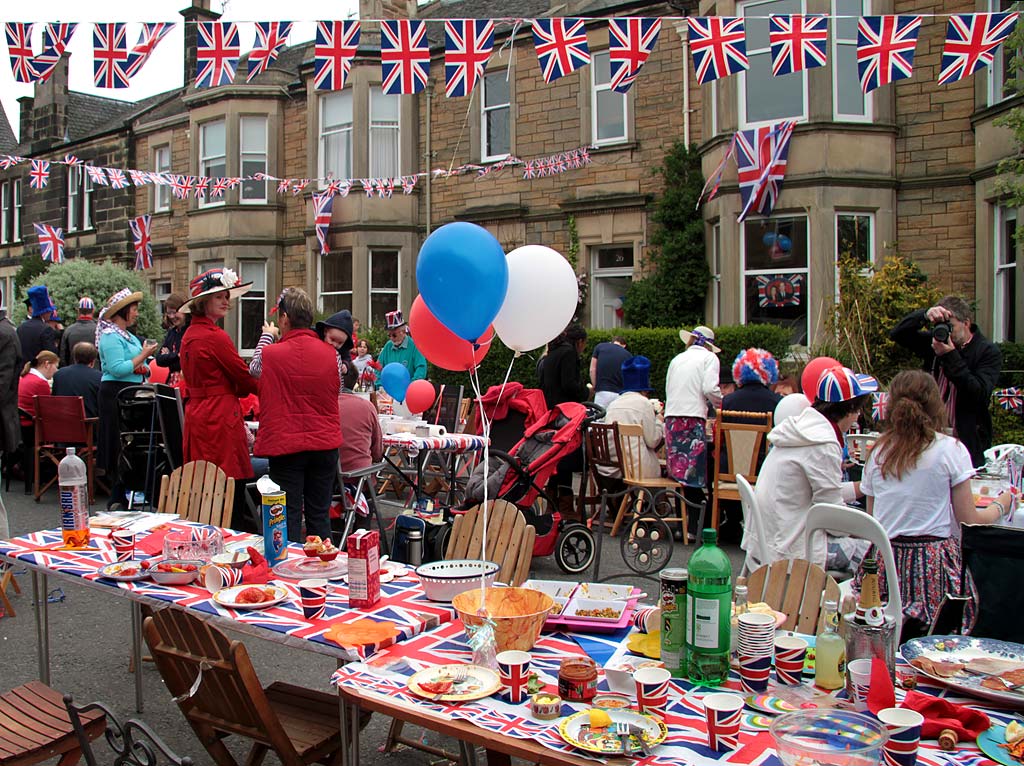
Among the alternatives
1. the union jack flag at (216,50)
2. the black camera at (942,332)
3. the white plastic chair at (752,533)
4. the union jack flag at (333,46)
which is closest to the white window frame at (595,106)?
the union jack flag at (333,46)

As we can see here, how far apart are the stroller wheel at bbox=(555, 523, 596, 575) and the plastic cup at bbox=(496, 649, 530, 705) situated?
14.6 ft

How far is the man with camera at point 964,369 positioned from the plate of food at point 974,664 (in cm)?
359

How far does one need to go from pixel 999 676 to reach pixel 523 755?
1.32m

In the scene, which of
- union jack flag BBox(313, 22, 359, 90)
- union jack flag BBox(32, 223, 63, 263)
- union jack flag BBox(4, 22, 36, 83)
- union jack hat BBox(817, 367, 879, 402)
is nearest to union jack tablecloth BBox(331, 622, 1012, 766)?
union jack hat BBox(817, 367, 879, 402)

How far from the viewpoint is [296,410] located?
5.58 metres

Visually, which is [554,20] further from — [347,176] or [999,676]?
[347,176]

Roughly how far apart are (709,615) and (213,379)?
4491 millimetres

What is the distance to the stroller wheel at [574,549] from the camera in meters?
6.90

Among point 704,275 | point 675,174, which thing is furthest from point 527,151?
point 704,275

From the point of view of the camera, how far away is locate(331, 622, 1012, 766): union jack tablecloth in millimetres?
2020

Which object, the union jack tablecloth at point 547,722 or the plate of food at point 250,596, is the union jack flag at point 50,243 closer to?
the plate of food at point 250,596

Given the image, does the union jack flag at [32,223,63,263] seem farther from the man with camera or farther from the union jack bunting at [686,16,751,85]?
the man with camera

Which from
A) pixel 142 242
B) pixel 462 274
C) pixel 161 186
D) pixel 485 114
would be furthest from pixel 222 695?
pixel 161 186

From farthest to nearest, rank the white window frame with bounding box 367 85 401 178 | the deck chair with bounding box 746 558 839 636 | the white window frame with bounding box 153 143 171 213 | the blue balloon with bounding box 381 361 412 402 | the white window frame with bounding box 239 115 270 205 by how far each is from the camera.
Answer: the white window frame with bounding box 153 143 171 213
the white window frame with bounding box 239 115 270 205
the white window frame with bounding box 367 85 401 178
the blue balloon with bounding box 381 361 412 402
the deck chair with bounding box 746 558 839 636
